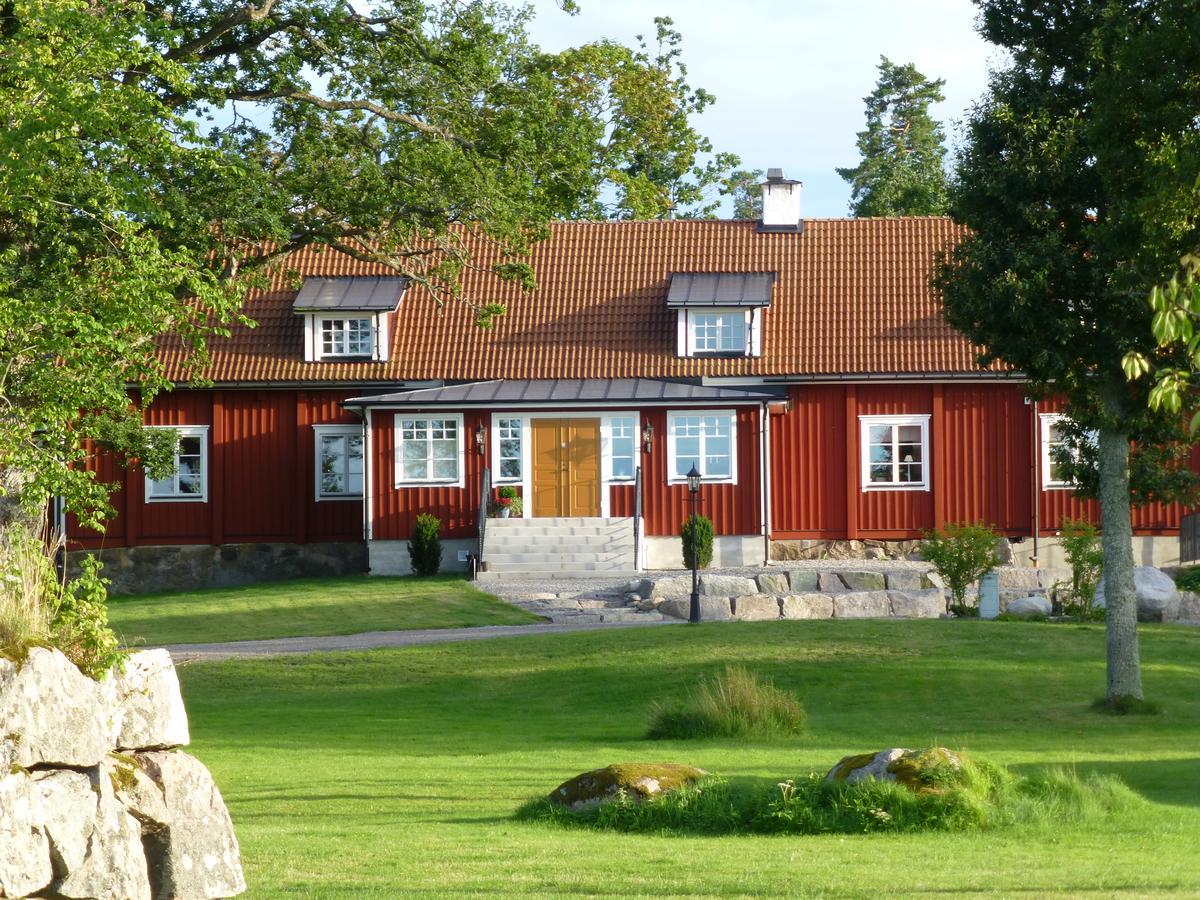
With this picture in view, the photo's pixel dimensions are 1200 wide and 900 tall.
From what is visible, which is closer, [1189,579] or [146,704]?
[146,704]

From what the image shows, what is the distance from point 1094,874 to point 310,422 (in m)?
27.6

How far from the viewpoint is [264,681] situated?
20.3 metres

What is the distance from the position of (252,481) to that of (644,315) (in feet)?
30.3

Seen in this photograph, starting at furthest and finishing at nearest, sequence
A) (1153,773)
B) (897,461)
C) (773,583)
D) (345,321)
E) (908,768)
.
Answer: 1. (345,321)
2. (897,461)
3. (773,583)
4. (1153,773)
5. (908,768)

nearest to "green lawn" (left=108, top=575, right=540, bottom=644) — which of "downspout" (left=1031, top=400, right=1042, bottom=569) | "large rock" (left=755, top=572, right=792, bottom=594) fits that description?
"large rock" (left=755, top=572, right=792, bottom=594)

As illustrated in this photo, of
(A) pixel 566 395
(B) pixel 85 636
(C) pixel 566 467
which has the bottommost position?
(B) pixel 85 636


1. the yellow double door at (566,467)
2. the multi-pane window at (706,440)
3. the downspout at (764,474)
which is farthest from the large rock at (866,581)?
the yellow double door at (566,467)

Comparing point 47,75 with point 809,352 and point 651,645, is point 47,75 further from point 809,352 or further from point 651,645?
point 809,352

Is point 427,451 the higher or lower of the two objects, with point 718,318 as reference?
lower

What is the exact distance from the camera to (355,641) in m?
23.8

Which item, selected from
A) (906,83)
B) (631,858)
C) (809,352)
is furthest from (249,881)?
(906,83)

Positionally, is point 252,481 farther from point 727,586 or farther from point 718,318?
point 727,586

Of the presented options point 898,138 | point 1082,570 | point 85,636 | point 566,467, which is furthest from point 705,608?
point 898,138

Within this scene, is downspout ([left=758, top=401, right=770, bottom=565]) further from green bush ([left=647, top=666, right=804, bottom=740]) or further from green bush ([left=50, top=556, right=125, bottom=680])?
green bush ([left=50, top=556, right=125, bottom=680])
